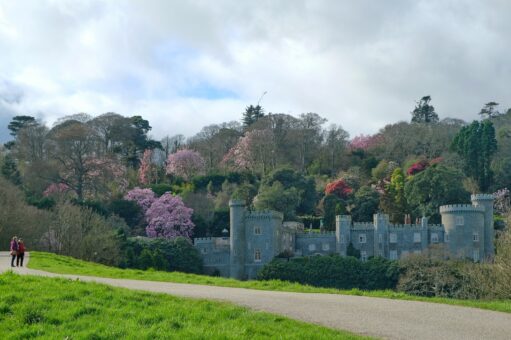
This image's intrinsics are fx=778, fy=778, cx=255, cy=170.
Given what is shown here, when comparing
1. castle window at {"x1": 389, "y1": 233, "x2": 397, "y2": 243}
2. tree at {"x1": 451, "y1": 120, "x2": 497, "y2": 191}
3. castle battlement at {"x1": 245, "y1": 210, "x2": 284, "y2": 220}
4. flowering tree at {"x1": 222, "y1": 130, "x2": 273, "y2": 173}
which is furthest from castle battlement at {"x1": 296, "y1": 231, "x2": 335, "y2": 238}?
flowering tree at {"x1": 222, "y1": 130, "x2": 273, "y2": 173}

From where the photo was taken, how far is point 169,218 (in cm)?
6375

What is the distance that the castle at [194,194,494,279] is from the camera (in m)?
59.0

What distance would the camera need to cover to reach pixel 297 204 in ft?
222

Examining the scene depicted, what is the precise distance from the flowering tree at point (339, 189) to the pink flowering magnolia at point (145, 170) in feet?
61.6

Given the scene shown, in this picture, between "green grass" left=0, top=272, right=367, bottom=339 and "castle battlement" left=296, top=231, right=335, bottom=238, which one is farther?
"castle battlement" left=296, top=231, right=335, bottom=238

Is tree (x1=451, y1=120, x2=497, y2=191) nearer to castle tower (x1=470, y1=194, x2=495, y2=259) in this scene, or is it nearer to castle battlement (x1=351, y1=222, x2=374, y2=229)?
castle tower (x1=470, y1=194, x2=495, y2=259)

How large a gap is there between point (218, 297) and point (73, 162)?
54119mm

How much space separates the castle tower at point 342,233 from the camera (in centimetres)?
6078

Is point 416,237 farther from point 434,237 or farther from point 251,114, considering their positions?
point 251,114

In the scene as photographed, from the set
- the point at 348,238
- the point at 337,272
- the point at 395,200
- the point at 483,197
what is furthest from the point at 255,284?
the point at 395,200

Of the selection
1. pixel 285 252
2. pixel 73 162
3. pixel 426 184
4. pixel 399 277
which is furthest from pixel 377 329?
pixel 73 162

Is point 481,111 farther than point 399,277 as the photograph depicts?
Yes

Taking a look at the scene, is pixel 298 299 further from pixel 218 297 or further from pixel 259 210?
pixel 259 210

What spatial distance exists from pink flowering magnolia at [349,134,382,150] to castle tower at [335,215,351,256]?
2732cm
